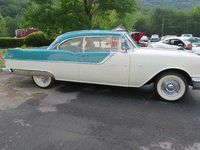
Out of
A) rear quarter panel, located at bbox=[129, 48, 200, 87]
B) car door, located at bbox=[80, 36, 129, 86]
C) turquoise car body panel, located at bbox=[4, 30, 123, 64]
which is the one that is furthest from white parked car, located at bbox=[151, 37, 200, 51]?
car door, located at bbox=[80, 36, 129, 86]

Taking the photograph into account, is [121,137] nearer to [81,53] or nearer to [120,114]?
[120,114]

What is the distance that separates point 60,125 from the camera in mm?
3002

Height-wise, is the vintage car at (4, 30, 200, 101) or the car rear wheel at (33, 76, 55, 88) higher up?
the vintage car at (4, 30, 200, 101)

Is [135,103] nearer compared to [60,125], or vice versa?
[60,125]

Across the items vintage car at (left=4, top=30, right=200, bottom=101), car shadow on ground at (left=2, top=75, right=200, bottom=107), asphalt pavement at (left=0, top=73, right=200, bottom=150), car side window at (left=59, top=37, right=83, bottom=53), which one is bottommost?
asphalt pavement at (left=0, top=73, right=200, bottom=150)

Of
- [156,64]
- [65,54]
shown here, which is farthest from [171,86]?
[65,54]

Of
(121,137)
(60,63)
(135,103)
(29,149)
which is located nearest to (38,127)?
(29,149)

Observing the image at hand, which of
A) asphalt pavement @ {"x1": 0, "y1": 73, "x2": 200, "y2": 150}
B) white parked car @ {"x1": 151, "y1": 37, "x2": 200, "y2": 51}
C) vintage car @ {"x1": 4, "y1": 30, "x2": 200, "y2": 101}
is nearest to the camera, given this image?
asphalt pavement @ {"x1": 0, "y1": 73, "x2": 200, "y2": 150}

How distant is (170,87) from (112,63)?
1488mm

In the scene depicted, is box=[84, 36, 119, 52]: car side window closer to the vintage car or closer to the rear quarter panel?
the vintage car

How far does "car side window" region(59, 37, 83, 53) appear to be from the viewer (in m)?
4.30

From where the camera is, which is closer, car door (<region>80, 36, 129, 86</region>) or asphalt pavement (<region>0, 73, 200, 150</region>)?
asphalt pavement (<region>0, 73, 200, 150</region>)

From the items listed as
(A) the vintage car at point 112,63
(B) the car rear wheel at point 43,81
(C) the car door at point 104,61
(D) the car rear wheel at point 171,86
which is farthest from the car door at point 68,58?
(D) the car rear wheel at point 171,86

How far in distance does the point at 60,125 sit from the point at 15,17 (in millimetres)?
104670
